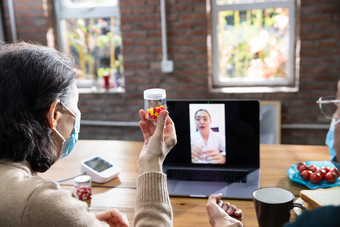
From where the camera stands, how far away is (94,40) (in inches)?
140

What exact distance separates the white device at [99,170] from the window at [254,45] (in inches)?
73.5

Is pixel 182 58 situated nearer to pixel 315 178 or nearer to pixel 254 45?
pixel 254 45

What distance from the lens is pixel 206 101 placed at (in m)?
1.54

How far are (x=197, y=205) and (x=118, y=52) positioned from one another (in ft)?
8.09

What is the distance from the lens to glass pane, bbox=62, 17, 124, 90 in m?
3.51

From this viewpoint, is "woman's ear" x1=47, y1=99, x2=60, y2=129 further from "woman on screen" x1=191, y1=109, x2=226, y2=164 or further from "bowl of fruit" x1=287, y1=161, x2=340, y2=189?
"bowl of fruit" x1=287, y1=161, x2=340, y2=189

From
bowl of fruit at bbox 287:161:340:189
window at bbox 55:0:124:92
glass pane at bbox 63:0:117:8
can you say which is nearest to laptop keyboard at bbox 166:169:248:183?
bowl of fruit at bbox 287:161:340:189

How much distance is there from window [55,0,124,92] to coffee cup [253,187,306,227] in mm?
2644

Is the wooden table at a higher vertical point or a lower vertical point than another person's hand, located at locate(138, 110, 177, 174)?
lower

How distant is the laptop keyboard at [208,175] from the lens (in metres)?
1.51

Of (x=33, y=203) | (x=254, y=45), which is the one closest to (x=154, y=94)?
(x=33, y=203)

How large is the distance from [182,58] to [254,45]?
0.65 meters

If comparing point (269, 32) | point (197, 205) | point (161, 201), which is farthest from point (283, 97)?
point (161, 201)

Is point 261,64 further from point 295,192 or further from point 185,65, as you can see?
point 295,192
